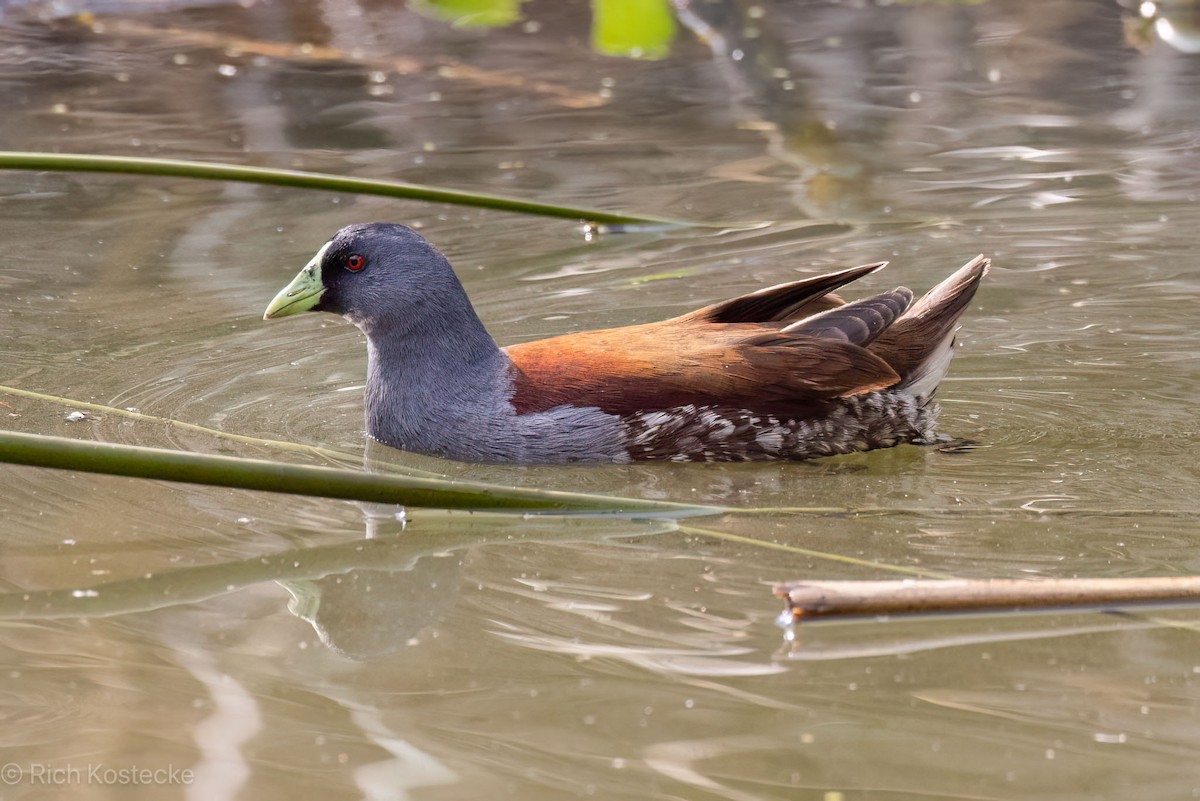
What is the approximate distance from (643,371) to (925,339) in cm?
103

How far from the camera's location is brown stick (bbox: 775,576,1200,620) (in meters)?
3.68

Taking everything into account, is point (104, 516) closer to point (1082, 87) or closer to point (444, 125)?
point (444, 125)

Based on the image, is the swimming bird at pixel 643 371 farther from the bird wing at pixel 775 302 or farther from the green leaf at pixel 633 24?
the green leaf at pixel 633 24

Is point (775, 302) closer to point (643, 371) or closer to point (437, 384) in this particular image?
point (643, 371)

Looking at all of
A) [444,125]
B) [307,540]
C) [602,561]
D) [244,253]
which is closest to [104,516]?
[307,540]

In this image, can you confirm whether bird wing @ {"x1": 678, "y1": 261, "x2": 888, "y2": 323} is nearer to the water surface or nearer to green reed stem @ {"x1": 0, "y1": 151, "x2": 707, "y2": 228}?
the water surface

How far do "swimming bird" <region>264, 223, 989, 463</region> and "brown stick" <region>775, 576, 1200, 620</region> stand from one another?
1.44m

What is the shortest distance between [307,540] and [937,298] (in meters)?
2.34

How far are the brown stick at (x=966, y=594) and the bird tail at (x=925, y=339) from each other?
1.75m

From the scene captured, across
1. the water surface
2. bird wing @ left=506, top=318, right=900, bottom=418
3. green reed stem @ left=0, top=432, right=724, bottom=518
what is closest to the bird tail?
bird wing @ left=506, top=318, right=900, bottom=418

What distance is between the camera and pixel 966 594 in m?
3.71

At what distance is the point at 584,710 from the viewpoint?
11.5ft
